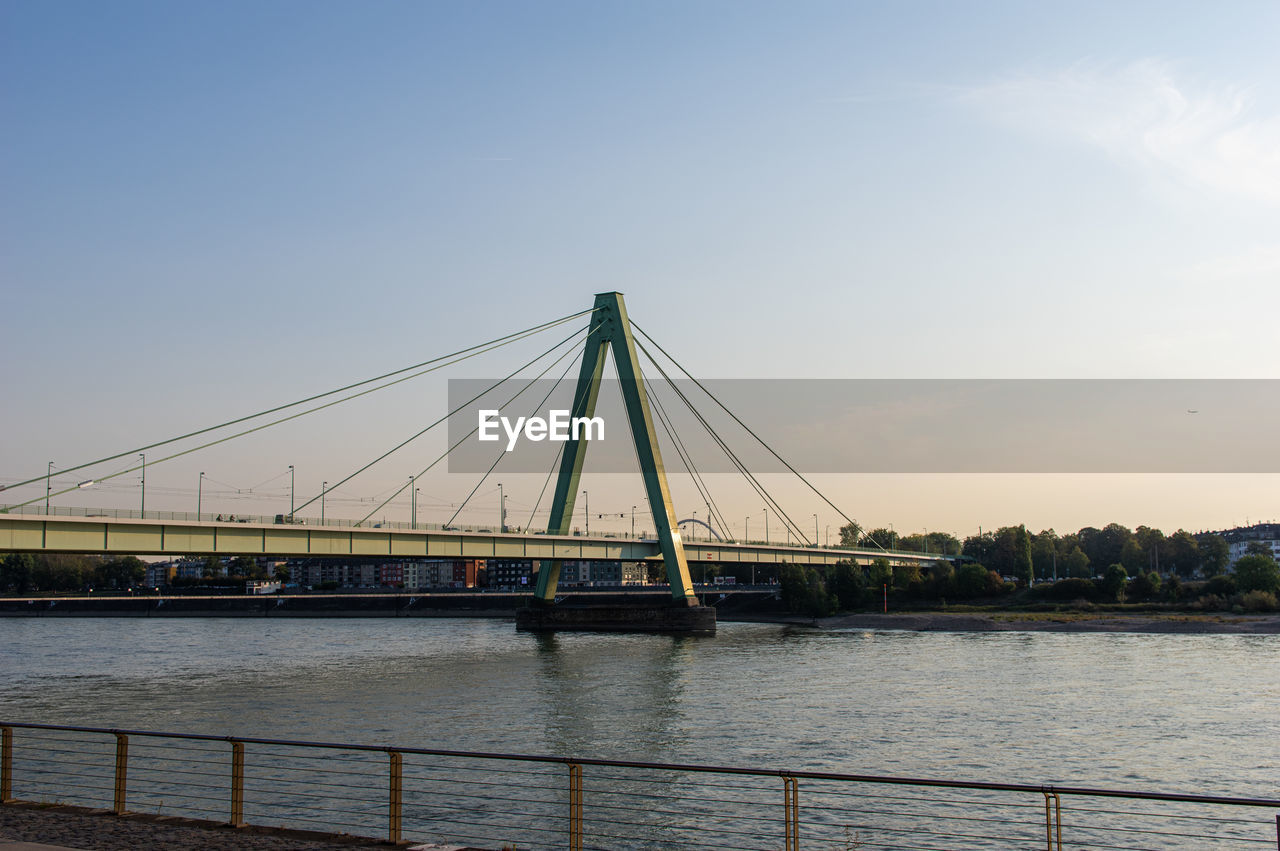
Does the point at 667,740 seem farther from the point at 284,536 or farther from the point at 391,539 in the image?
the point at 391,539

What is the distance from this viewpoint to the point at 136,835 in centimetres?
927

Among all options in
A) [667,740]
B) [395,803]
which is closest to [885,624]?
[667,740]

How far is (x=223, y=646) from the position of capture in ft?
226

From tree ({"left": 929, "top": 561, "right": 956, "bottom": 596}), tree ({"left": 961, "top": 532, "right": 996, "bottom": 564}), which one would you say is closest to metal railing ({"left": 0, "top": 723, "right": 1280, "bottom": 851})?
tree ({"left": 929, "top": 561, "right": 956, "bottom": 596})

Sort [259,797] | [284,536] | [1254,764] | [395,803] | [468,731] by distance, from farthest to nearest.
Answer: [284,536]
[468,731]
[1254,764]
[259,797]
[395,803]

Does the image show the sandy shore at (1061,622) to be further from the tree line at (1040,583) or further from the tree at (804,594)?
the tree line at (1040,583)

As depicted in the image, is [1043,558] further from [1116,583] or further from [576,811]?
[576,811]

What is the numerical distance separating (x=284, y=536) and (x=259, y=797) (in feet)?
109

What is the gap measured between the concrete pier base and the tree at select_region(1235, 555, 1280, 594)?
43.0 m

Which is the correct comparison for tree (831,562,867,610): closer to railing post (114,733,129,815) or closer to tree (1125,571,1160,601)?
tree (1125,571,1160,601)

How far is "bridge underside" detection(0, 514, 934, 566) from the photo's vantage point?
3997 centimetres

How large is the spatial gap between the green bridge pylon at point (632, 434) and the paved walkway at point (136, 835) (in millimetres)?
55511

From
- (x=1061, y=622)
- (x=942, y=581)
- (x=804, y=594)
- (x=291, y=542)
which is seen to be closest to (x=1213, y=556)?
(x=942, y=581)

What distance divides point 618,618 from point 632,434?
15143mm
